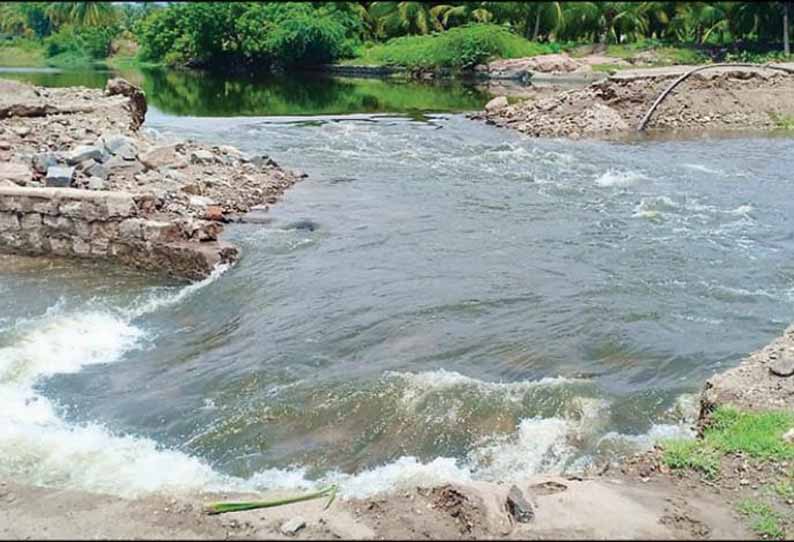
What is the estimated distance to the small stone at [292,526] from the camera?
17.6 ft

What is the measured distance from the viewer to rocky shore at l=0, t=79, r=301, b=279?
40.6 feet

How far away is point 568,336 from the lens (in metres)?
9.43

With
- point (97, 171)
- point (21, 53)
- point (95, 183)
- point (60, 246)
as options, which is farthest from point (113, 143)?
point (21, 53)

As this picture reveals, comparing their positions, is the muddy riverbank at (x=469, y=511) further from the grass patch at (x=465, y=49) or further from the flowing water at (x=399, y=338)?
the grass patch at (x=465, y=49)

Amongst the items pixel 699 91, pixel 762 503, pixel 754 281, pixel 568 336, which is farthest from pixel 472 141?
pixel 762 503

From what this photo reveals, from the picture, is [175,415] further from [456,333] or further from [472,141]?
[472,141]

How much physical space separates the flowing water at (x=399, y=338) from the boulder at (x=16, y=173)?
2006 mm

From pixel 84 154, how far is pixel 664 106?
742 inches

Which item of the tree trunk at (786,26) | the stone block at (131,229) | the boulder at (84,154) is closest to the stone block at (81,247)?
the stone block at (131,229)

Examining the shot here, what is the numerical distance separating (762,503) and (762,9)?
52683 mm

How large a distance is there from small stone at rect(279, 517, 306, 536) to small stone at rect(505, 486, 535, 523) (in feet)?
4.46

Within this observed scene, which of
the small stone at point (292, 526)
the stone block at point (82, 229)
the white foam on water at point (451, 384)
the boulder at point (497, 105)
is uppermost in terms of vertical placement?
the boulder at point (497, 105)

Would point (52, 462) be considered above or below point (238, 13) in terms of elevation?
below

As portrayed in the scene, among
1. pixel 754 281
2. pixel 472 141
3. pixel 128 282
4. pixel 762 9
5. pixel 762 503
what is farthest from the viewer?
pixel 762 9
